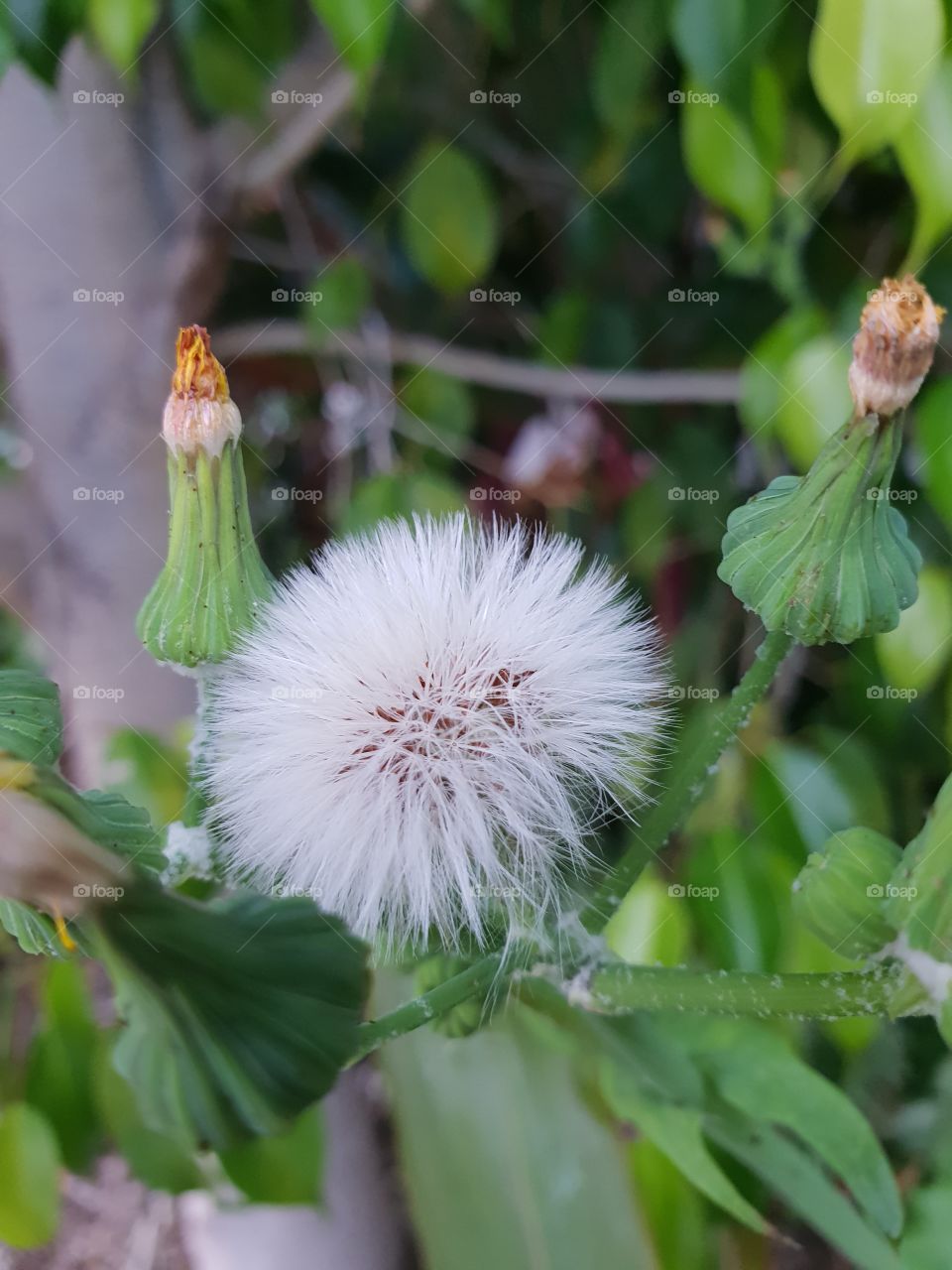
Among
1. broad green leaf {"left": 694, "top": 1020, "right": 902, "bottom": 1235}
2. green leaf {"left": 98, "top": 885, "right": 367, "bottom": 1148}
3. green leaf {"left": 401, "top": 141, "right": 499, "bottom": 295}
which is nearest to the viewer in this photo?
green leaf {"left": 98, "top": 885, "right": 367, "bottom": 1148}

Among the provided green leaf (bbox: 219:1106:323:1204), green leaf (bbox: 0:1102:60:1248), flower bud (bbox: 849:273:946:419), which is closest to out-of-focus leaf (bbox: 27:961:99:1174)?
green leaf (bbox: 0:1102:60:1248)

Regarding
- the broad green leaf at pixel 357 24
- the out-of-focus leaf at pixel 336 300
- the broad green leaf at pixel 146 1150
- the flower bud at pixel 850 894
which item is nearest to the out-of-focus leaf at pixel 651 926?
the flower bud at pixel 850 894

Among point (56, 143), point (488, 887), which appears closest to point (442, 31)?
point (56, 143)

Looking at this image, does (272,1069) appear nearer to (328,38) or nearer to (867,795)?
(867,795)

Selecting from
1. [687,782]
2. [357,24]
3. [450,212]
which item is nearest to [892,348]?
[687,782]

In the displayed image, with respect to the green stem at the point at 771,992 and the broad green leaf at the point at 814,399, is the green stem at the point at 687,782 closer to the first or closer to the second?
the green stem at the point at 771,992

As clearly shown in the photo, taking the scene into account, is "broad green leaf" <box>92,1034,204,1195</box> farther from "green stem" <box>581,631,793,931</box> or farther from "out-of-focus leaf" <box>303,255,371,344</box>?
"out-of-focus leaf" <box>303,255,371,344</box>

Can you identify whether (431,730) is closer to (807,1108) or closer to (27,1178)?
(807,1108)
